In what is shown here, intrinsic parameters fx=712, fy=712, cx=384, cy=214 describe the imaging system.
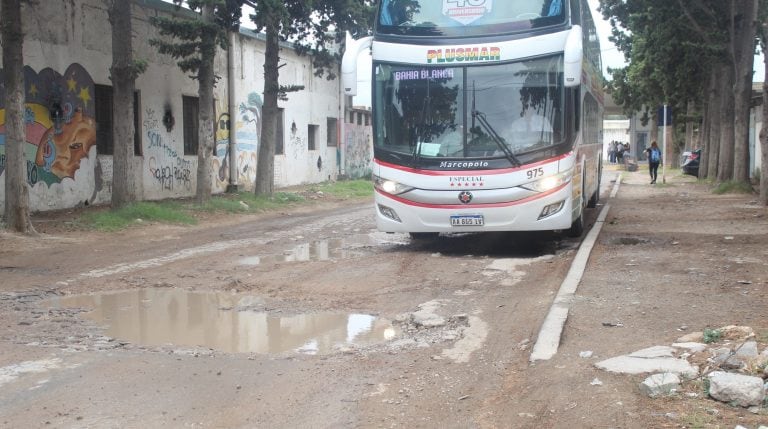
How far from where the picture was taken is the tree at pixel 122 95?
47.4 feet

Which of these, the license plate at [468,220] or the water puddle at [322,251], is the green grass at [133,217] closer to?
the water puddle at [322,251]

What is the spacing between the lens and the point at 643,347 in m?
5.24

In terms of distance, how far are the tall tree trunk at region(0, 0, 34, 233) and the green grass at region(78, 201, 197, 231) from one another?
163 cm

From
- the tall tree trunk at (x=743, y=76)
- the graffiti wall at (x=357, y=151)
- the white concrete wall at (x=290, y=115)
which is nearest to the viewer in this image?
the tall tree trunk at (x=743, y=76)

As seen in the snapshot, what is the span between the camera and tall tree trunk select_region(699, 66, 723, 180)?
80.1 feet

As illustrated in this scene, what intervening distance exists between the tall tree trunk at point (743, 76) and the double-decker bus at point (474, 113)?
36.5 feet

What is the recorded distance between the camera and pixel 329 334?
617cm

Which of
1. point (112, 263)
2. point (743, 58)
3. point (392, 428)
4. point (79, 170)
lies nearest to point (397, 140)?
point (112, 263)

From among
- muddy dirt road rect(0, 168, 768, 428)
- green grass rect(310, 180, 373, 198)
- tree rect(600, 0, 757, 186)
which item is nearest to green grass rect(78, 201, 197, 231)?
muddy dirt road rect(0, 168, 768, 428)

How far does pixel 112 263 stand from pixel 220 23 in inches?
362

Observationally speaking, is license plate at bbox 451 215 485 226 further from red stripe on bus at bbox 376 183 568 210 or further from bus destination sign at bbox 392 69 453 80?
bus destination sign at bbox 392 69 453 80

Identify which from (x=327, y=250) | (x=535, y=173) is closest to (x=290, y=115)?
(x=327, y=250)

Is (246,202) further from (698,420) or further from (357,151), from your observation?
(698,420)

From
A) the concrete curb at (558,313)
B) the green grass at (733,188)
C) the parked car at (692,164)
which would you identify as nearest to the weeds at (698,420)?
the concrete curb at (558,313)
